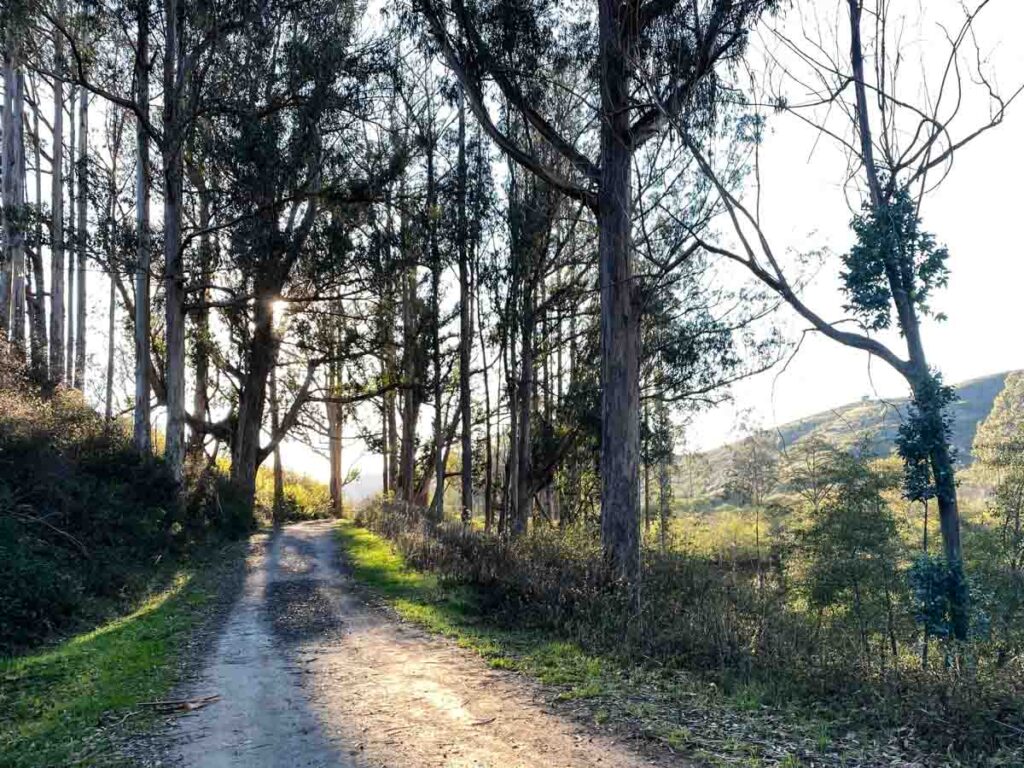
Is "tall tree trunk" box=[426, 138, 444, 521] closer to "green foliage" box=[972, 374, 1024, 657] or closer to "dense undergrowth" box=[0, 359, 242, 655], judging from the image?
"dense undergrowth" box=[0, 359, 242, 655]

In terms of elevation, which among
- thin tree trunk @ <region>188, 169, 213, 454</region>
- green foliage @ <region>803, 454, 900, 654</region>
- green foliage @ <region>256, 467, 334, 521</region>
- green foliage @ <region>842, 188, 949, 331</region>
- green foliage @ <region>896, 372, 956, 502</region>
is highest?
thin tree trunk @ <region>188, 169, 213, 454</region>

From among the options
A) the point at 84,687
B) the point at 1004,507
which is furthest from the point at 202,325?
the point at 1004,507

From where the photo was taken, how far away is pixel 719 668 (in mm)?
7270

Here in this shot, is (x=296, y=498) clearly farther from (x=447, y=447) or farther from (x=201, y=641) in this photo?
(x=201, y=641)

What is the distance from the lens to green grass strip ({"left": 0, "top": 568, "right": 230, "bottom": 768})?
5566 mm

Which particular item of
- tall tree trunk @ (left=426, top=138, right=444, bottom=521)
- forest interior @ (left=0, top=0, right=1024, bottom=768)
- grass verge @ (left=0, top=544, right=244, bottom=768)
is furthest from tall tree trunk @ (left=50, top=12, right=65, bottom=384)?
grass verge @ (left=0, top=544, right=244, bottom=768)

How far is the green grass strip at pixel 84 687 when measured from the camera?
5.57 m

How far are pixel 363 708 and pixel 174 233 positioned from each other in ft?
50.5

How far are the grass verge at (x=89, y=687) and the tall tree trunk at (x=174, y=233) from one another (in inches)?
317

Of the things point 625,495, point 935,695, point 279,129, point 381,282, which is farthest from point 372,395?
point 935,695

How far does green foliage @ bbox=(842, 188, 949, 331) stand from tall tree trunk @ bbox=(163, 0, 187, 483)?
1538 cm

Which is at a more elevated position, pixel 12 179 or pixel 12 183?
pixel 12 179

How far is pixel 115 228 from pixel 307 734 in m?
15.0

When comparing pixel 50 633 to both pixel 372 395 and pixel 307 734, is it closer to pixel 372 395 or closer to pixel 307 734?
pixel 307 734
